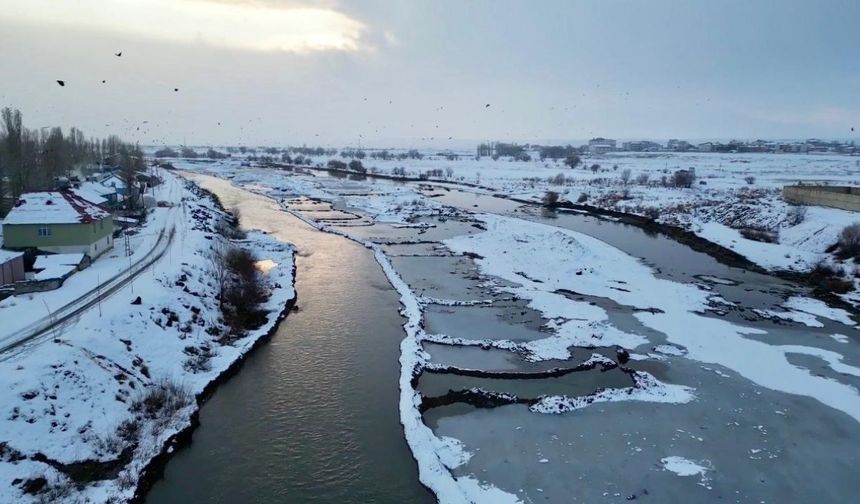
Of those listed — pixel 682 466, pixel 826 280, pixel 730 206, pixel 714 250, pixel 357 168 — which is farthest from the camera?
pixel 357 168

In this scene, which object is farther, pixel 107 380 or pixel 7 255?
pixel 7 255

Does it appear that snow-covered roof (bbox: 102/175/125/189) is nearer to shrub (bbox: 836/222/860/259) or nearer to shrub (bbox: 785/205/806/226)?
shrub (bbox: 836/222/860/259)

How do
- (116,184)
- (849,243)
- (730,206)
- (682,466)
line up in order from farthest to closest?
(730,206), (116,184), (849,243), (682,466)

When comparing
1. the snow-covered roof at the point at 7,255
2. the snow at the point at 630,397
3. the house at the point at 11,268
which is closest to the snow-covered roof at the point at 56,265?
the house at the point at 11,268

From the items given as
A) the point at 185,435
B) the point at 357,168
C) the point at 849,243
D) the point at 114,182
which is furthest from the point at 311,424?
the point at 357,168

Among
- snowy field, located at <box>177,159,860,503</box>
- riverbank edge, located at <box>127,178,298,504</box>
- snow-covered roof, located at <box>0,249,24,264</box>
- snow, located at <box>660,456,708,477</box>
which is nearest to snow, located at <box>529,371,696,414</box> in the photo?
snowy field, located at <box>177,159,860,503</box>

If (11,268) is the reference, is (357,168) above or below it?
above

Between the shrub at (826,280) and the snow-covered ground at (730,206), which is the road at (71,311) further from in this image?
the snow-covered ground at (730,206)

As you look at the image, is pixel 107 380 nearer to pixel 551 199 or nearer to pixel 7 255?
pixel 7 255
